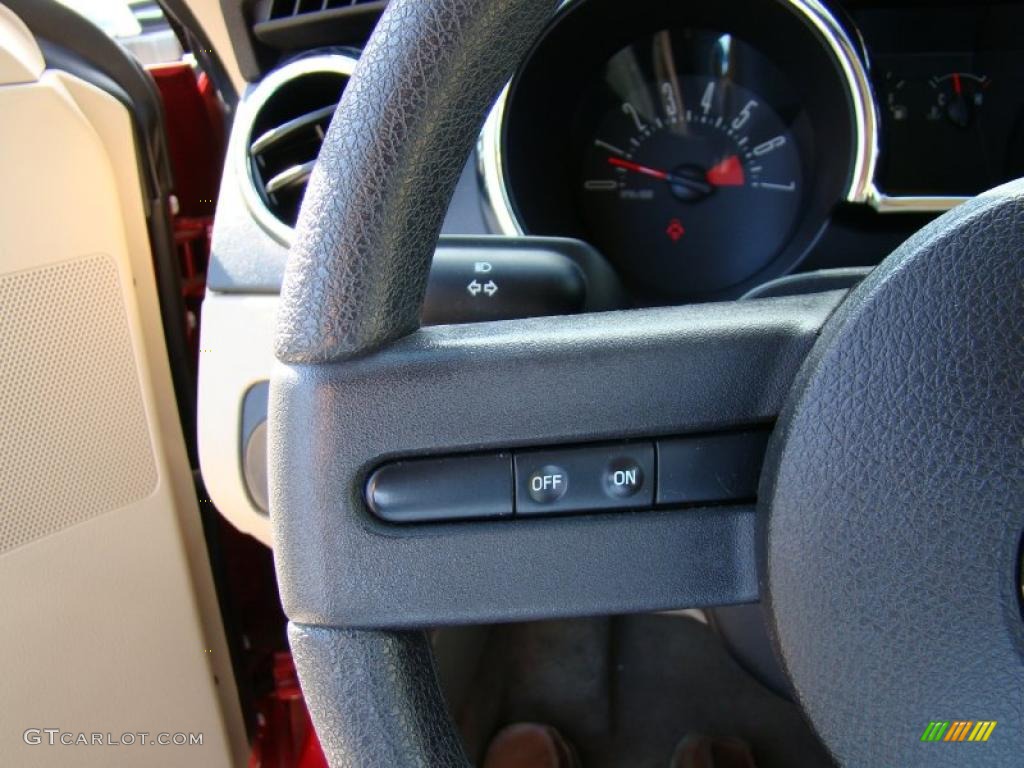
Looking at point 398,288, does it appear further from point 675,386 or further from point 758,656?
point 758,656

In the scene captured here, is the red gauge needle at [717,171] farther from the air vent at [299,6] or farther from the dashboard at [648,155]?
the air vent at [299,6]

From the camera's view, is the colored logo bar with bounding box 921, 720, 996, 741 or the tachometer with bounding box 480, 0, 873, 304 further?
the tachometer with bounding box 480, 0, 873, 304

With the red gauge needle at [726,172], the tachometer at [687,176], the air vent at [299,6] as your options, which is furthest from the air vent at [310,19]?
the red gauge needle at [726,172]

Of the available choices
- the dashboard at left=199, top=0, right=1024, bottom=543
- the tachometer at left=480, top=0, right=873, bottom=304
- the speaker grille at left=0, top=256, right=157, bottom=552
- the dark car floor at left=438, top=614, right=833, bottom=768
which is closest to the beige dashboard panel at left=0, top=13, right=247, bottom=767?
the speaker grille at left=0, top=256, right=157, bottom=552

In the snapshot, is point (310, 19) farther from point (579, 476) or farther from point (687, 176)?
point (579, 476)

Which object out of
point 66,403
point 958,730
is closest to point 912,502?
point 958,730

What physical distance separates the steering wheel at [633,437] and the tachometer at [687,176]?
0.80 m

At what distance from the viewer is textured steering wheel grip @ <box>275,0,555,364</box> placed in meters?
0.50

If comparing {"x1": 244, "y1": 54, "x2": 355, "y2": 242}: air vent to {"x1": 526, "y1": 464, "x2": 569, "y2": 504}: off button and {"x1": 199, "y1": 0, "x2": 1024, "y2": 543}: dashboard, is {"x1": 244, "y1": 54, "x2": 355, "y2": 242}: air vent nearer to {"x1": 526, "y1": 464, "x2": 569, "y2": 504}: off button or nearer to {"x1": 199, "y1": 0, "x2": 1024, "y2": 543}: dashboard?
{"x1": 199, "y1": 0, "x2": 1024, "y2": 543}: dashboard

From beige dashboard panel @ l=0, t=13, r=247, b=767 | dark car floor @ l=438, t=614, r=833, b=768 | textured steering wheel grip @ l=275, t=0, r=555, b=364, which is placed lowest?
dark car floor @ l=438, t=614, r=833, b=768

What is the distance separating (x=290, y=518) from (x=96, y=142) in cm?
69

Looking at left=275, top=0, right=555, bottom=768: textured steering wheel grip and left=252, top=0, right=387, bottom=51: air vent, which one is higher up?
left=252, top=0, right=387, bottom=51: air vent

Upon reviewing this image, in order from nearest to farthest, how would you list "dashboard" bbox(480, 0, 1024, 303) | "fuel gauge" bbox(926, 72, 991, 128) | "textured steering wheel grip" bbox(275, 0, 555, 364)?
"textured steering wheel grip" bbox(275, 0, 555, 364) < "dashboard" bbox(480, 0, 1024, 303) < "fuel gauge" bbox(926, 72, 991, 128)

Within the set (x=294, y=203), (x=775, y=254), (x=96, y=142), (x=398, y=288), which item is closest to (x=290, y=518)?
(x=398, y=288)
